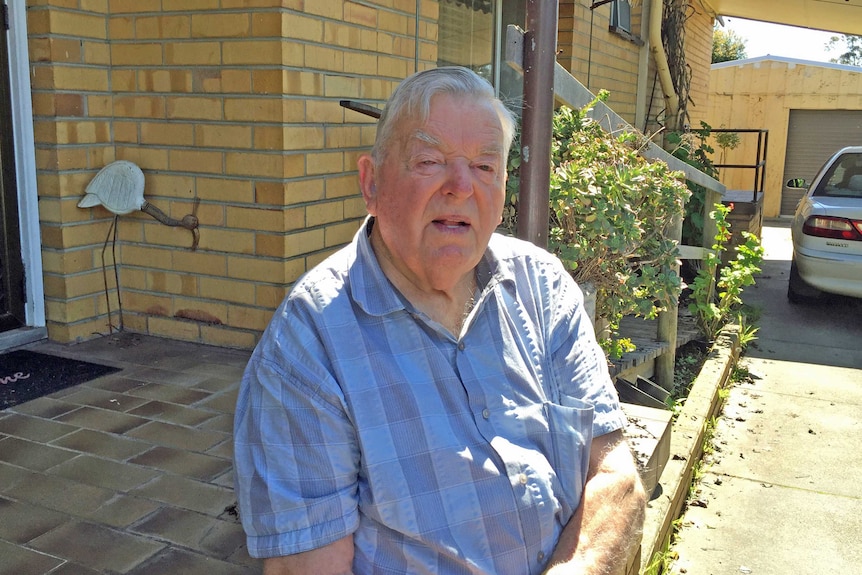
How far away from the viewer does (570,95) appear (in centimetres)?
333

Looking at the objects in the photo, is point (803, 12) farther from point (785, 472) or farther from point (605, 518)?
point (605, 518)

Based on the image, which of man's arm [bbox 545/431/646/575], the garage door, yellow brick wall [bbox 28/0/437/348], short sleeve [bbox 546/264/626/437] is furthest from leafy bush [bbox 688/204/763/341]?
the garage door

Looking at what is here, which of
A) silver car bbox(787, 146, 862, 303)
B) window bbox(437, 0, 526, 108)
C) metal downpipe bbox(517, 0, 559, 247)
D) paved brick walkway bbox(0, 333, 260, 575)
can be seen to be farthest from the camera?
silver car bbox(787, 146, 862, 303)

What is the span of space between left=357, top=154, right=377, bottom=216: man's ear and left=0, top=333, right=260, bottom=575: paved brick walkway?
98 cm

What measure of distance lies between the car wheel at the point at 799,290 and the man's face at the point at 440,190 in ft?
22.9

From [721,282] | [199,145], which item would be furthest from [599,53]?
[199,145]

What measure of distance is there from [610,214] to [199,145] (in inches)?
73.5

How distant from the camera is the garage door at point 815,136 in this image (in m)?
18.9

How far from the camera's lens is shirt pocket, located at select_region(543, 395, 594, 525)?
1697mm

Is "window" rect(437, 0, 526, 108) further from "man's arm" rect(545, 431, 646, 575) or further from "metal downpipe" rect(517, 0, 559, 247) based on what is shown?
"man's arm" rect(545, 431, 646, 575)

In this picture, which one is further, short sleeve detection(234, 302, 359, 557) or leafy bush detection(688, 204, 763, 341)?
leafy bush detection(688, 204, 763, 341)

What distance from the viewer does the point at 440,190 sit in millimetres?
1667

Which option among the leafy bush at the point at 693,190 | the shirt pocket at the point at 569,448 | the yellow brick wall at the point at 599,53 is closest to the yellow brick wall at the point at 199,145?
the shirt pocket at the point at 569,448

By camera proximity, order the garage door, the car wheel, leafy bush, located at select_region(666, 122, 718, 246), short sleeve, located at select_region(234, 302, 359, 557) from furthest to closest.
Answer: the garage door, the car wheel, leafy bush, located at select_region(666, 122, 718, 246), short sleeve, located at select_region(234, 302, 359, 557)
